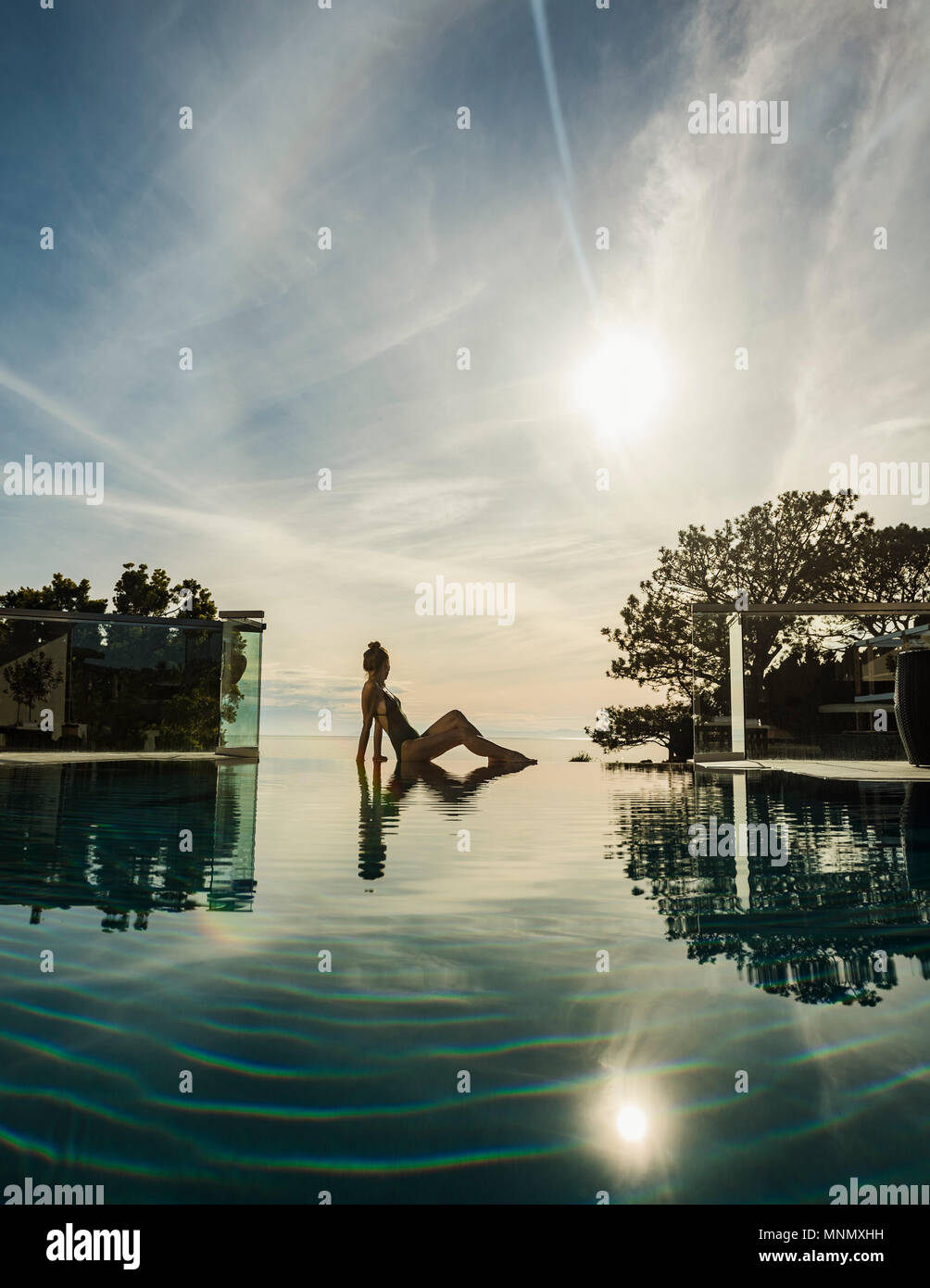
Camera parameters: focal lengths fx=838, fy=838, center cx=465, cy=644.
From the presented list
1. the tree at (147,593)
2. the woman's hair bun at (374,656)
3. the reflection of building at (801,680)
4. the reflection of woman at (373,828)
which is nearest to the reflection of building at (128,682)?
the woman's hair bun at (374,656)

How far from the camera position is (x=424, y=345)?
12.4m

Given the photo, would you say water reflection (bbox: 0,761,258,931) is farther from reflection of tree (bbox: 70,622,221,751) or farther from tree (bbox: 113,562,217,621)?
tree (bbox: 113,562,217,621)

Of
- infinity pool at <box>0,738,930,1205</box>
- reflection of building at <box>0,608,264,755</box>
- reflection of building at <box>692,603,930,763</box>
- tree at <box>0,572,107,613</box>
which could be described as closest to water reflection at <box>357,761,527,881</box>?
infinity pool at <box>0,738,930,1205</box>

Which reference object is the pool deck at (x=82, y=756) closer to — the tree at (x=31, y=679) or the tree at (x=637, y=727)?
the tree at (x=31, y=679)

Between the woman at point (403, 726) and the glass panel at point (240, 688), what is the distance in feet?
5.53

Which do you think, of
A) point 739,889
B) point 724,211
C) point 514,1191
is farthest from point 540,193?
point 514,1191

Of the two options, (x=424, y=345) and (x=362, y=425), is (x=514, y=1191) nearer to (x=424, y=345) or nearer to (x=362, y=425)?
(x=424, y=345)

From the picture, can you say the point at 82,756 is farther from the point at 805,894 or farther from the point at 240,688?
the point at 805,894

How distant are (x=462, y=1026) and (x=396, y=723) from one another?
10.5 m

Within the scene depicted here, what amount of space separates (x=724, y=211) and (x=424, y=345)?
4.44 m

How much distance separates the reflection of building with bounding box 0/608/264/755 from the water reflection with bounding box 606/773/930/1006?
25.4ft

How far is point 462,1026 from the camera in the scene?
1.78 meters

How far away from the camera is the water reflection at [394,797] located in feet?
13.5

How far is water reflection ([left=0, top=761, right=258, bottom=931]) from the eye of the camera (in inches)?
120
